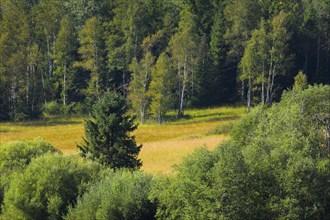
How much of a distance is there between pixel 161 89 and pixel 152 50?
19523 millimetres

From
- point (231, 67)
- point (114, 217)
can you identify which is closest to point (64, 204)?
point (114, 217)

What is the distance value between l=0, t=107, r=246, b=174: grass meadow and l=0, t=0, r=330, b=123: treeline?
3.39 m

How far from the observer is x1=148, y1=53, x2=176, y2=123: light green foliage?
3012 inches

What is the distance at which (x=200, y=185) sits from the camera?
31094 millimetres

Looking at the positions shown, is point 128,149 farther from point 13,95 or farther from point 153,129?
point 13,95

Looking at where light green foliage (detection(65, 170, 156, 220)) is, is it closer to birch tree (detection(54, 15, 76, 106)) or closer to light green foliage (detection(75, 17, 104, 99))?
light green foliage (detection(75, 17, 104, 99))

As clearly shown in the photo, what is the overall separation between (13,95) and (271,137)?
56890 mm

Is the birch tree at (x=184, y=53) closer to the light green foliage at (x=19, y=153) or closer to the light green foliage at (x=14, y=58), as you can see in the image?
the light green foliage at (x=14, y=58)

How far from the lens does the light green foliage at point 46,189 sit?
36750 mm

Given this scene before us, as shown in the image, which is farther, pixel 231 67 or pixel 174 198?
pixel 231 67

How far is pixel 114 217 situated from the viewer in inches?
1337

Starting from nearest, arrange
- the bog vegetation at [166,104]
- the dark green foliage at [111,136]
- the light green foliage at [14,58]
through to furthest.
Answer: the bog vegetation at [166,104] → the dark green foliage at [111,136] → the light green foliage at [14,58]

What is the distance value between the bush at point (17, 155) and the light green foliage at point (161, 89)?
32.1 metres

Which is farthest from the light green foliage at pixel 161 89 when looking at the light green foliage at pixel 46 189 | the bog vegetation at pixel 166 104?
the light green foliage at pixel 46 189
